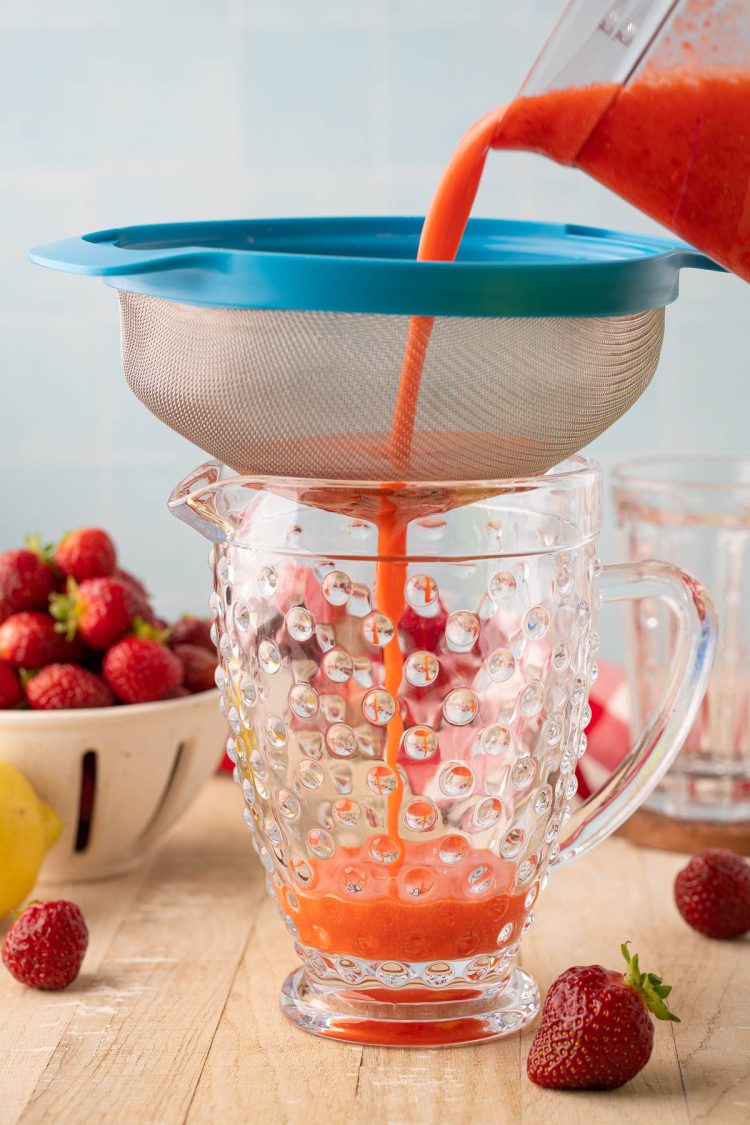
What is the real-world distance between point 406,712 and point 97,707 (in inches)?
13.6

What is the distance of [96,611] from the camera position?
3.59 ft

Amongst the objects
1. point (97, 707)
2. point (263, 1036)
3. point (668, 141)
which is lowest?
point (263, 1036)

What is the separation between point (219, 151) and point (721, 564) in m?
0.98

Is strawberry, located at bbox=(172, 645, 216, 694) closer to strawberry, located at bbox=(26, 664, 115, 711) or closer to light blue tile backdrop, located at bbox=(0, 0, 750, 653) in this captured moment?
strawberry, located at bbox=(26, 664, 115, 711)

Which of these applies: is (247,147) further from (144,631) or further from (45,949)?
(45,949)

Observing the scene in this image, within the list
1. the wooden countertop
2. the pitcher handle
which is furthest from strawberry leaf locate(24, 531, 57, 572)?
the pitcher handle

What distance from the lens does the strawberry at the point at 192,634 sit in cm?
117

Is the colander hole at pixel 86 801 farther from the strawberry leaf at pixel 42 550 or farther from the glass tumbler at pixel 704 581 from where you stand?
the glass tumbler at pixel 704 581

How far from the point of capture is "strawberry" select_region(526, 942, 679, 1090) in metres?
0.75

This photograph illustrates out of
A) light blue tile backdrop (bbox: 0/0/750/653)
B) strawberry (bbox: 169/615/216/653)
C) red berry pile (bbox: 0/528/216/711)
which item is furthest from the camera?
light blue tile backdrop (bbox: 0/0/750/653)

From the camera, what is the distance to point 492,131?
2.55 feet

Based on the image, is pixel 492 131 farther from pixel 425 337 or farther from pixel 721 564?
pixel 721 564

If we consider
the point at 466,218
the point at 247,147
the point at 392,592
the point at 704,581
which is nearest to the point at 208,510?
the point at 392,592

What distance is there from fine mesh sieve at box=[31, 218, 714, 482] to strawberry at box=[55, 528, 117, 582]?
31 cm
